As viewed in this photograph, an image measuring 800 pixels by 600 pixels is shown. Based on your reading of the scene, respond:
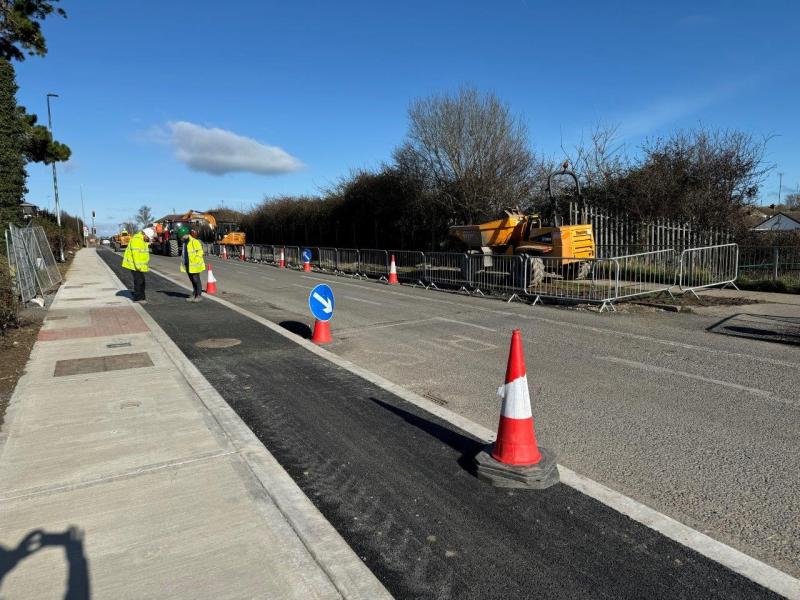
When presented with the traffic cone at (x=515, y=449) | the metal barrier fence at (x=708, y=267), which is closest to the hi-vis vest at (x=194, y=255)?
the traffic cone at (x=515, y=449)

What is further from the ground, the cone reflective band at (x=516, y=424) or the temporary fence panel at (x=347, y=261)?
the temporary fence panel at (x=347, y=261)

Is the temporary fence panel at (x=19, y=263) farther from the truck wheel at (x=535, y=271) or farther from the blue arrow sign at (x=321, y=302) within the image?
the truck wheel at (x=535, y=271)

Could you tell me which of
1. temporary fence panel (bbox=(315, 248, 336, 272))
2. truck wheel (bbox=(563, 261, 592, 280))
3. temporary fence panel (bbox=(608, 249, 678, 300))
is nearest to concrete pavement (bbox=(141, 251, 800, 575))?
temporary fence panel (bbox=(608, 249, 678, 300))

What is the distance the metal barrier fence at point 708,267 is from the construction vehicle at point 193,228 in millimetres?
34718

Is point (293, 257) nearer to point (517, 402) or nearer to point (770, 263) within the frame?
point (770, 263)

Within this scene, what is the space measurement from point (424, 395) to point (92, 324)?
761 cm

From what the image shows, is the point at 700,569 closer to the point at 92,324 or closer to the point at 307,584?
the point at 307,584

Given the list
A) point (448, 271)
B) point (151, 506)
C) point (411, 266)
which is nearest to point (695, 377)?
point (151, 506)

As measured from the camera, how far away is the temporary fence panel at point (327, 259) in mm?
27386

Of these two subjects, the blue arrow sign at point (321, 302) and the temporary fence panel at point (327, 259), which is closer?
the blue arrow sign at point (321, 302)

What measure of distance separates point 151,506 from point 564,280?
12.6 m

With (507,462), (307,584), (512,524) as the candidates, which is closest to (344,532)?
(307,584)

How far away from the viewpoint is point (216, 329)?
10.0m

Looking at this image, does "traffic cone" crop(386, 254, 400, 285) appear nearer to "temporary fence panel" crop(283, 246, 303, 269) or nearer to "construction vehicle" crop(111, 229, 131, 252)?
"temporary fence panel" crop(283, 246, 303, 269)
